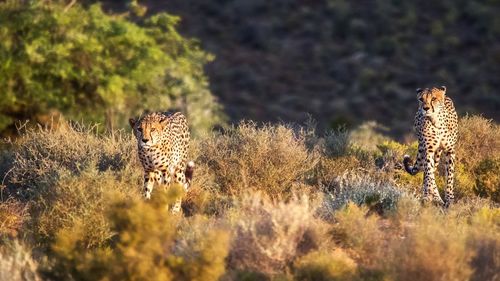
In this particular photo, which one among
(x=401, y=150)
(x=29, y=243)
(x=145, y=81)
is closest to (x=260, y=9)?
(x=145, y=81)

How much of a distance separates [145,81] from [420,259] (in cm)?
1753

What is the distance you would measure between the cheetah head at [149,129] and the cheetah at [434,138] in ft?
12.0

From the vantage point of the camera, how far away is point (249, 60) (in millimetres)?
44562

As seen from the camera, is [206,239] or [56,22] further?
[56,22]

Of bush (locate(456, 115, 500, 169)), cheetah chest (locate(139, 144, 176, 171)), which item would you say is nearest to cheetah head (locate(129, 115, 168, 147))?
cheetah chest (locate(139, 144, 176, 171))

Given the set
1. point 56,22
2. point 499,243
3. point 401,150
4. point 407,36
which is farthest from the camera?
point 407,36

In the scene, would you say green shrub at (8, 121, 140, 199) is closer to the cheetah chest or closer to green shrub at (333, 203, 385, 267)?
the cheetah chest

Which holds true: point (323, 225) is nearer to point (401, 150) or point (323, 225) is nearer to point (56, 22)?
point (401, 150)

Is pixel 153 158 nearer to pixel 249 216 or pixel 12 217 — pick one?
pixel 12 217

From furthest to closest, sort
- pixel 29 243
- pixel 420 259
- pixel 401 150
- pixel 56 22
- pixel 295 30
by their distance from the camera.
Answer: pixel 295 30 < pixel 56 22 < pixel 401 150 < pixel 29 243 < pixel 420 259

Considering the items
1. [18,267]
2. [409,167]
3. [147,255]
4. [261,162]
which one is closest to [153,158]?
[261,162]

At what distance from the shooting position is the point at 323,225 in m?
10.6

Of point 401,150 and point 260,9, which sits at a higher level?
point 260,9

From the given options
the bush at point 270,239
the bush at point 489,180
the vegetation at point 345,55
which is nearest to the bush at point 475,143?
the bush at point 489,180
